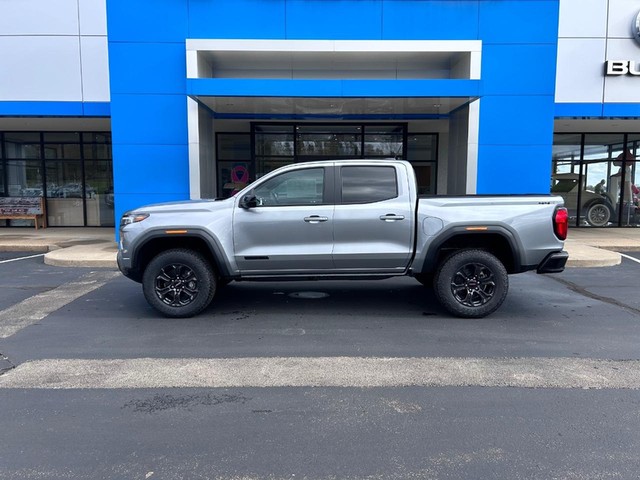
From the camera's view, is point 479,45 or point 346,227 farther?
point 479,45

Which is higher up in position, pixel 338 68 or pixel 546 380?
pixel 338 68

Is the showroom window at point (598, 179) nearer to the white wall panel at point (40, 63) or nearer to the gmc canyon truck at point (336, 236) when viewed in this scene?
the gmc canyon truck at point (336, 236)

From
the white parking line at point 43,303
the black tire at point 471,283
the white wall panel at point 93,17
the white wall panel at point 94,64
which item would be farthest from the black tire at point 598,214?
the white wall panel at point 93,17

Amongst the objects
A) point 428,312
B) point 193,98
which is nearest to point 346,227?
point 428,312

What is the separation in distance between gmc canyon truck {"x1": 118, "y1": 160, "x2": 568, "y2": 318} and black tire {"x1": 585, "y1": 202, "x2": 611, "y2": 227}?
13.2 metres

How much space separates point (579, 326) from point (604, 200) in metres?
13.8

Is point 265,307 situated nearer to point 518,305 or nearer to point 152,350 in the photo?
point 152,350

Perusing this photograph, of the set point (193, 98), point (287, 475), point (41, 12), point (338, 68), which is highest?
point (41, 12)

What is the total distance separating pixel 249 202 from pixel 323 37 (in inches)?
295

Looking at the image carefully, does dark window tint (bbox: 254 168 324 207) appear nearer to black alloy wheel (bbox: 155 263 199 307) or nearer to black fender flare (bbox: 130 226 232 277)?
black fender flare (bbox: 130 226 232 277)

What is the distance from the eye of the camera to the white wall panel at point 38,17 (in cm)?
1305

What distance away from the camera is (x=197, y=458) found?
123 inches

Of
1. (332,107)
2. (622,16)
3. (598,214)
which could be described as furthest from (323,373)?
(598,214)

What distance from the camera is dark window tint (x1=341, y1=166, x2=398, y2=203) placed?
6254 millimetres
